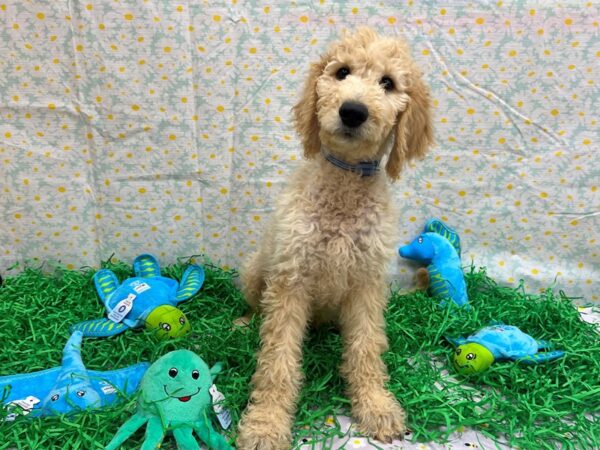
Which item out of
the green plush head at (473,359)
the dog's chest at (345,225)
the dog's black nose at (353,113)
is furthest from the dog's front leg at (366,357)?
the dog's black nose at (353,113)

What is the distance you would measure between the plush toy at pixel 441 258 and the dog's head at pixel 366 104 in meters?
0.98

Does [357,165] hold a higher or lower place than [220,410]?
higher

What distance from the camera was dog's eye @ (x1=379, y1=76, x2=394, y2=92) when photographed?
65.2 inches

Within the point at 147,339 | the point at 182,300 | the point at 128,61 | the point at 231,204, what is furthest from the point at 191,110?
the point at 147,339

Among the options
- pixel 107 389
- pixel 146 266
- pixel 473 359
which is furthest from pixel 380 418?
pixel 146 266

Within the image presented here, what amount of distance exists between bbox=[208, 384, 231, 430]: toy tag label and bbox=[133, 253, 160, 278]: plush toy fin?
107cm

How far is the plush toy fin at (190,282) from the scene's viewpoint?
2.53 meters

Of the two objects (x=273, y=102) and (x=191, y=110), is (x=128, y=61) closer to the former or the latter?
(x=191, y=110)

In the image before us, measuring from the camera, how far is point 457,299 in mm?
2584

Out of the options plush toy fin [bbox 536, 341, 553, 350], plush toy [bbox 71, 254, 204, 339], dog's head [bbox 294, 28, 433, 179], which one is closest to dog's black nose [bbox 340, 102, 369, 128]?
dog's head [bbox 294, 28, 433, 179]

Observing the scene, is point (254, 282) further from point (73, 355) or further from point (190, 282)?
point (73, 355)

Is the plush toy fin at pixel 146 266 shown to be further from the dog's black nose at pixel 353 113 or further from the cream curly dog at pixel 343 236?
the dog's black nose at pixel 353 113

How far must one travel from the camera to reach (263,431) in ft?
5.30

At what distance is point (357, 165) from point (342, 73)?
13.4 inches
